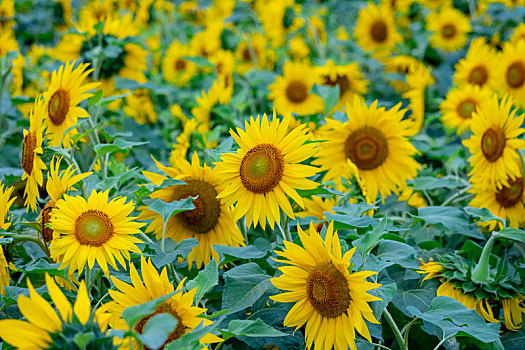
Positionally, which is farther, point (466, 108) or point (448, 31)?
point (448, 31)

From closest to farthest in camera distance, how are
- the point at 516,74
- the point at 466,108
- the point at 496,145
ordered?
the point at 496,145 → the point at 466,108 → the point at 516,74

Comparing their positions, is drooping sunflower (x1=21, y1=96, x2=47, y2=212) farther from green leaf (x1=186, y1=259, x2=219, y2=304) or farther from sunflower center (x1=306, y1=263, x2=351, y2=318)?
sunflower center (x1=306, y1=263, x2=351, y2=318)

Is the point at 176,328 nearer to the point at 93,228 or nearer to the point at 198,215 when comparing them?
the point at 93,228

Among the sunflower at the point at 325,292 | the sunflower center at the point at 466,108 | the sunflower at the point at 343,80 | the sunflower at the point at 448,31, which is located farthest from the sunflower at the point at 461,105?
the sunflower at the point at 325,292

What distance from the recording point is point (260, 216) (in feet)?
4.12

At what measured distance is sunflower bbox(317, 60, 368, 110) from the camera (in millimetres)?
2428

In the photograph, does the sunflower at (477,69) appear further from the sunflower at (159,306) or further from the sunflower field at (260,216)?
the sunflower at (159,306)

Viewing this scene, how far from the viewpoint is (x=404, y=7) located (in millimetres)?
3766

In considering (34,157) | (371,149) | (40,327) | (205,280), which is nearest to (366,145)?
(371,149)

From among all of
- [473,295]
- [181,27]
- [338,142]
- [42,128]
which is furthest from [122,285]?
[181,27]

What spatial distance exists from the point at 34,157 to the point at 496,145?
1230 millimetres

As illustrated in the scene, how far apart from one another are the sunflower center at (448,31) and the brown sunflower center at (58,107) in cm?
245

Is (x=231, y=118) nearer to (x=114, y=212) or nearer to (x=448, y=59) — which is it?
(x=114, y=212)

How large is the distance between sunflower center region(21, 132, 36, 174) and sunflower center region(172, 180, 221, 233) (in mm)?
349
